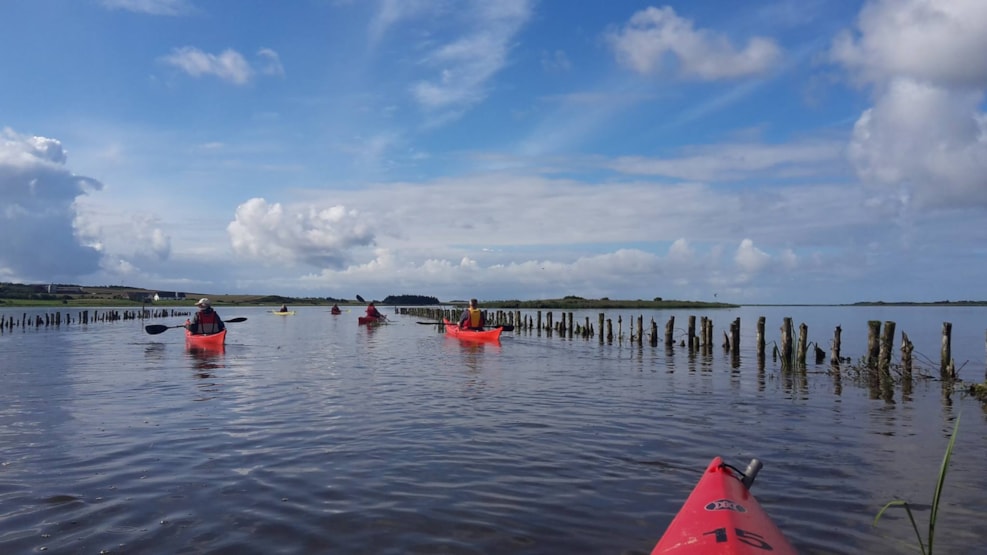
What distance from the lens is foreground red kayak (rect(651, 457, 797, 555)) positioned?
4.48 m

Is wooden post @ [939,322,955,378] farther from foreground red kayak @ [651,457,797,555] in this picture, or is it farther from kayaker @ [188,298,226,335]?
kayaker @ [188,298,226,335]

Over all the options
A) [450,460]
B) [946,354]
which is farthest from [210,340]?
[946,354]

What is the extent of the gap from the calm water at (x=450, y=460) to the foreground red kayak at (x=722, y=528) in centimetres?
98

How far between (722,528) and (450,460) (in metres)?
5.08

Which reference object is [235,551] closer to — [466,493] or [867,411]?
[466,493]

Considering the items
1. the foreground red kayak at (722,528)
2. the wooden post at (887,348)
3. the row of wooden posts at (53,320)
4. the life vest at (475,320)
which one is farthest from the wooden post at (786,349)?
the row of wooden posts at (53,320)

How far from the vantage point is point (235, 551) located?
5.82 m

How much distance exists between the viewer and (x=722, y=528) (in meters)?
4.69

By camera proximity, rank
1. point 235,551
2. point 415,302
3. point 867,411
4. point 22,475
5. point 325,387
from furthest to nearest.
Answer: point 415,302 < point 325,387 < point 867,411 < point 22,475 < point 235,551

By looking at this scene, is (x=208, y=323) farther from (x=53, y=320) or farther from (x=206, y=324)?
(x=53, y=320)

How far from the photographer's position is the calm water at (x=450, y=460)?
6340 mm

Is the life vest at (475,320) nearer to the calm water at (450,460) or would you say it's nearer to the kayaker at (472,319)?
the kayaker at (472,319)

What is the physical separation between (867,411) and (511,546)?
37.8ft

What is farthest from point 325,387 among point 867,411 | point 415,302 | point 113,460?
point 415,302
